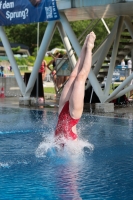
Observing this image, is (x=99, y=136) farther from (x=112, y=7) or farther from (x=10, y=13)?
(x=10, y=13)

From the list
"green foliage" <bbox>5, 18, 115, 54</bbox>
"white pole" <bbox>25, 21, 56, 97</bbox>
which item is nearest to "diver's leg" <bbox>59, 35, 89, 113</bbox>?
"white pole" <bbox>25, 21, 56, 97</bbox>

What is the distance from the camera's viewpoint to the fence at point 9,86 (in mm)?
26009

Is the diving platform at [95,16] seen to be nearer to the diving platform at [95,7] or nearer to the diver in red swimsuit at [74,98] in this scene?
the diving platform at [95,7]

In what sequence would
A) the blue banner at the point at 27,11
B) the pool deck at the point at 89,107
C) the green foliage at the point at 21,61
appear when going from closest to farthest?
1. the pool deck at the point at 89,107
2. the blue banner at the point at 27,11
3. the green foliage at the point at 21,61

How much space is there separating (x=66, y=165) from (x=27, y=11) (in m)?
10.4

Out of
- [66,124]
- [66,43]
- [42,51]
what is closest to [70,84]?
[66,124]

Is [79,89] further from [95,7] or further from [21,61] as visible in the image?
[21,61]

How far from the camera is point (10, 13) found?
1920cm

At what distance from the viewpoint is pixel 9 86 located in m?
26.5

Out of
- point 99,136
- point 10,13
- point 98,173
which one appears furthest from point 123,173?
point 10,13

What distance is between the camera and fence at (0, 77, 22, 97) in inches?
1024

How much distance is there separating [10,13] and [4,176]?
11810 mm

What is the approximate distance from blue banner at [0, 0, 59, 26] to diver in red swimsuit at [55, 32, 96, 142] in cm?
786

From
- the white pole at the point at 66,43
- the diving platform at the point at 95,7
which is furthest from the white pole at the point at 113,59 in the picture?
the white pole at the point at 66,43
